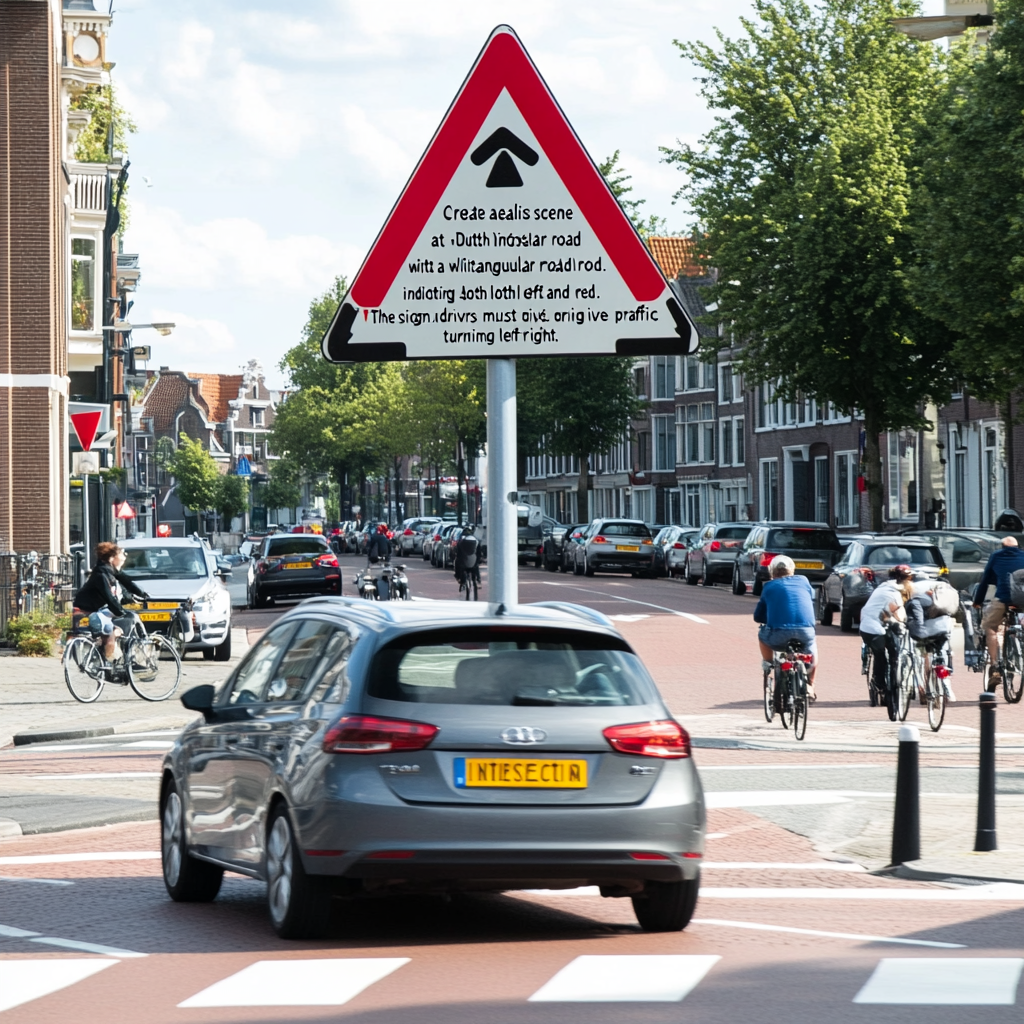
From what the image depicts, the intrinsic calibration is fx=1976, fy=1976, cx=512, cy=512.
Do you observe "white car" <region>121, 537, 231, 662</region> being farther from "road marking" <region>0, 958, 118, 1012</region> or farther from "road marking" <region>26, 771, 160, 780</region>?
"road marking" <region>0, 958, 118, 1012</region>

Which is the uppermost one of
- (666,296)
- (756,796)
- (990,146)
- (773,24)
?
(773,24)

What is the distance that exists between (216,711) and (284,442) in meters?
105

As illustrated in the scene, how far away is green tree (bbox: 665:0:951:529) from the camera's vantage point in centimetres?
4516

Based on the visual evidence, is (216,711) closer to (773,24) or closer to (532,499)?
(773,24)

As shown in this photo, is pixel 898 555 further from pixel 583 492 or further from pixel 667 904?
pixel 583 492

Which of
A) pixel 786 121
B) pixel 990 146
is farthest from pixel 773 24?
pixel 990 146

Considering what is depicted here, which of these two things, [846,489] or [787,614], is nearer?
[787,614]

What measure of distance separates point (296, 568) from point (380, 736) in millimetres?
36696

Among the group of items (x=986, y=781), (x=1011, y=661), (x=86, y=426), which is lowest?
(x=1011, y=661)

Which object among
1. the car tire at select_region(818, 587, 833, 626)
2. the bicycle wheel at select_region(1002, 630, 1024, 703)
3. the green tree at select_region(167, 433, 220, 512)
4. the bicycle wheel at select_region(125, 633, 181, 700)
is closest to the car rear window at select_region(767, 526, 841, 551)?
the car tire at select_region(818, 587, 833, 626)

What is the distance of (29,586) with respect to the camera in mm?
28547

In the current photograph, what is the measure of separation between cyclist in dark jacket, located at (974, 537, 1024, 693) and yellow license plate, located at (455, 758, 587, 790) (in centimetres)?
1484

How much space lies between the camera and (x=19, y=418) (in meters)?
35.0

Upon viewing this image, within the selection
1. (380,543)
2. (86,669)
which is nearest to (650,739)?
(86,669)
